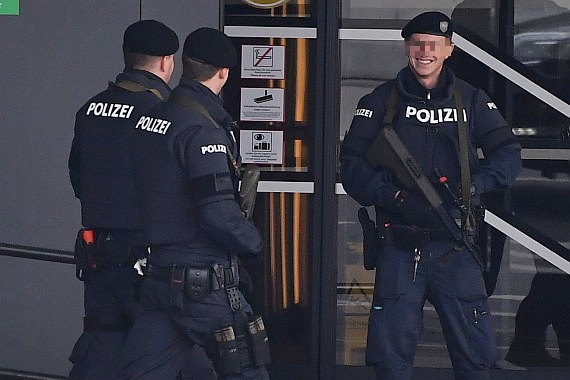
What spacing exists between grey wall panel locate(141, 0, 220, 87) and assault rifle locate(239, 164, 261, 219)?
1333 millimetres

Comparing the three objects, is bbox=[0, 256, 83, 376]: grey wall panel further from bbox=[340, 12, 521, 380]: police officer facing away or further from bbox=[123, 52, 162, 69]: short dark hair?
bbox=[340, 12, 521, 380]: police officer facing away

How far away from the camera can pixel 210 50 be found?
16.1 ft

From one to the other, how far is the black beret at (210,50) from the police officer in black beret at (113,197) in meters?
0.31

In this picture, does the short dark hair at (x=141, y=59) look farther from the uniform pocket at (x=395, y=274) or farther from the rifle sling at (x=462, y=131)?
the uniform pocket at (x=395, y=274)

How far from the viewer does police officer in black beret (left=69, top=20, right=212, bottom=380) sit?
5133 millimetres

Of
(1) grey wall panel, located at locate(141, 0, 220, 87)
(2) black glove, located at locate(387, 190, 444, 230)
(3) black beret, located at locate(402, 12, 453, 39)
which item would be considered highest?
(1) grey wall panel, located at locate(141, 0, 220, 87)

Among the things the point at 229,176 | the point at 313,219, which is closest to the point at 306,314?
the point at 313,219

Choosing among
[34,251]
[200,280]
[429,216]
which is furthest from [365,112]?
[34,251]

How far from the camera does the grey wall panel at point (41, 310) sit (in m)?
6.39

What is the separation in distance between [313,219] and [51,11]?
1.69 m

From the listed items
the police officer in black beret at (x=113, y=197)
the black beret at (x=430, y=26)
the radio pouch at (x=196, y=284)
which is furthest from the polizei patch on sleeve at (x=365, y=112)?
the radio pouch at (x=196, y=284)

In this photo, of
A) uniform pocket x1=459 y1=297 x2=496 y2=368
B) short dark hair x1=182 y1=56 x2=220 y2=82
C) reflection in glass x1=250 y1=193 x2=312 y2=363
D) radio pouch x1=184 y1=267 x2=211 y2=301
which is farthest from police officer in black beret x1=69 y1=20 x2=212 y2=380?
uniform pocket x1=459 y1=297 x2=496 y2=368

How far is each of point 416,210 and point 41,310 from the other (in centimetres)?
217

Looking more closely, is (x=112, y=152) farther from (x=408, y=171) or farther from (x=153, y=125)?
(x=408, y=171)
